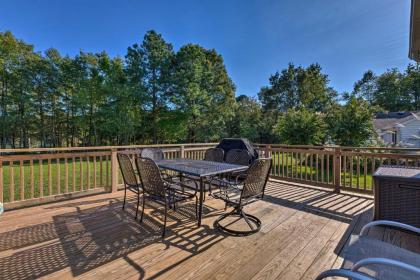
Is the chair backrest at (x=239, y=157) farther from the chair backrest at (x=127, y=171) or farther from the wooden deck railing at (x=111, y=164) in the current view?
the chair backrest at (x=127, y=171)

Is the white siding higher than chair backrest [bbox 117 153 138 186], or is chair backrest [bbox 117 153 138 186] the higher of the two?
the white siding

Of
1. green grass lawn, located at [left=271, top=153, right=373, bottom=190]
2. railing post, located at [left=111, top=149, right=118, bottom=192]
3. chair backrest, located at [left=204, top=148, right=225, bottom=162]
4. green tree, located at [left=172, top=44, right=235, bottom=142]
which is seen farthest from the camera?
green tree, located at [left=172, top=44, right=235, bottom=142]

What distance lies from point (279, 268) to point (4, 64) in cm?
1785

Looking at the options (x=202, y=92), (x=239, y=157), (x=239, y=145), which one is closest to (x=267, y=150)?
(x=239, y=145)

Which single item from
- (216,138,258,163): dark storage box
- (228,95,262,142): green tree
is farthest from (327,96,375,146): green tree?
(228,95,262,142): green tree

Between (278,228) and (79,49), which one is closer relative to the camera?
(278,228)

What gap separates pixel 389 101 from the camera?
25.7 meters

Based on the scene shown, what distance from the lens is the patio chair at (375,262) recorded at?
100 cm

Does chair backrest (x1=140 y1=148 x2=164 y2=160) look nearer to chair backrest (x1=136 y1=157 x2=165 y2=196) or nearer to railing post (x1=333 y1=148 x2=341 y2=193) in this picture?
chair backrest (x1=136 y1=157 x2=165 y2=196)

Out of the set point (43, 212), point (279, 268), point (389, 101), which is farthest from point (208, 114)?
point (389, 101)

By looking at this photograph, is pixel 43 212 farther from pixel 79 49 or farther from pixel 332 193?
pixel 79 49

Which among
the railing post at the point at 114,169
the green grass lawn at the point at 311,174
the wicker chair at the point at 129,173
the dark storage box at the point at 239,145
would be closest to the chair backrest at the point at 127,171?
the wicker chair at the point at 129,173

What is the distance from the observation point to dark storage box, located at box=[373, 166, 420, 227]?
7.93 feet

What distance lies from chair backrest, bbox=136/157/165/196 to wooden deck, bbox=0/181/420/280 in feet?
1.70
